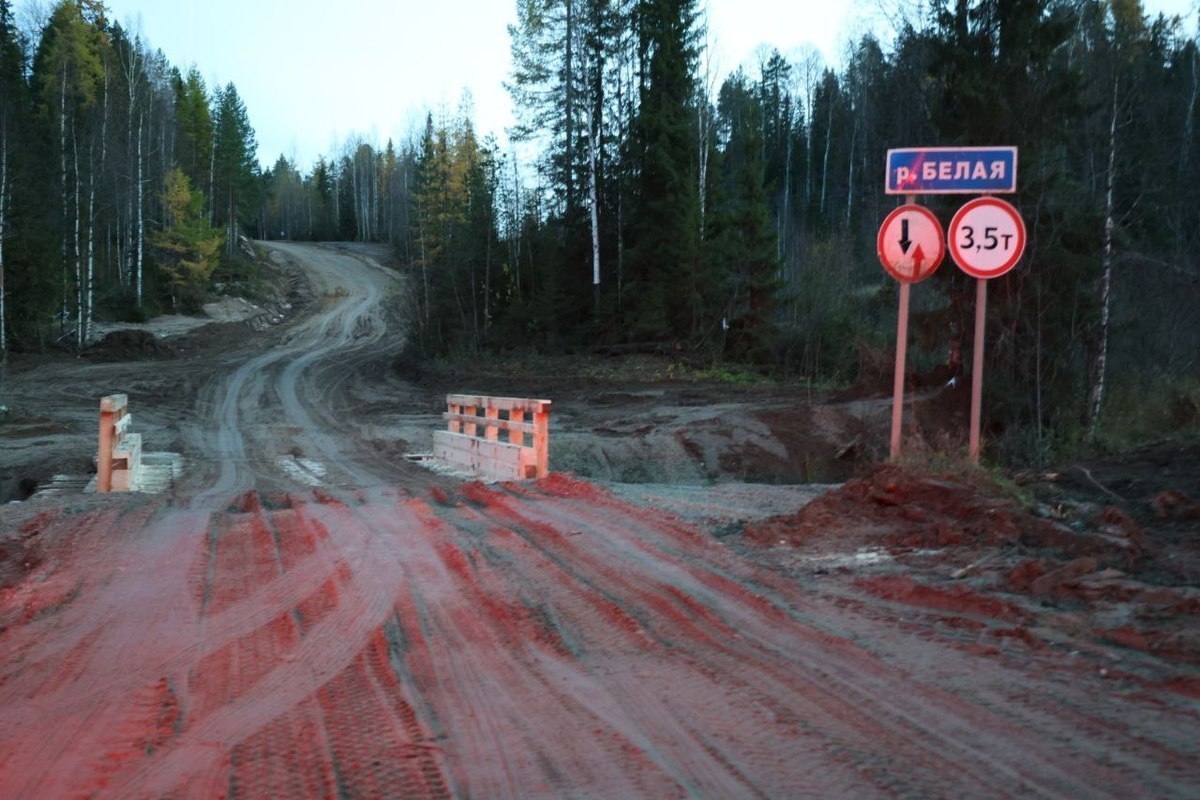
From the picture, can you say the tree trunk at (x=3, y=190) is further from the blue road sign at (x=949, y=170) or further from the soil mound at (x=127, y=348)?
the blue road sign at (x=949, y=170)

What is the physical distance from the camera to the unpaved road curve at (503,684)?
3875mm

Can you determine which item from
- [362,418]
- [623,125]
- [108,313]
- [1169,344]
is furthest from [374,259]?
[1169,344]

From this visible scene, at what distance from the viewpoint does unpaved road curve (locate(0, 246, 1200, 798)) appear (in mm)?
3875

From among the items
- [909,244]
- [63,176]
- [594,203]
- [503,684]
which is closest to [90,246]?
[63,176]

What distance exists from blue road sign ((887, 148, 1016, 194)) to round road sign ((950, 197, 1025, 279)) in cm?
26

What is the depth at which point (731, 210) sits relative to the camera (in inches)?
1448

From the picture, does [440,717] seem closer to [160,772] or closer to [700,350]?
[160,772]

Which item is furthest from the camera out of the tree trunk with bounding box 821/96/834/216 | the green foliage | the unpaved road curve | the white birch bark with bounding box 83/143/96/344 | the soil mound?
the tree trunk with bounding box 821/96/834/216

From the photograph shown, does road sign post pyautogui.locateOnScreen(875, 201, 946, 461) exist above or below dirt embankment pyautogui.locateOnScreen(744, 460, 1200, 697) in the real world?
above

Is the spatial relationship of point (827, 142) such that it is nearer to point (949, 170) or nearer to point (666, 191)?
point (666, 191)

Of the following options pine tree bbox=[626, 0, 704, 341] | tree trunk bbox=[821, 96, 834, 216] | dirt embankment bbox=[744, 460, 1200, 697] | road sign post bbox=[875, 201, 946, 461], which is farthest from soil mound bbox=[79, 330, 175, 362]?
tree trunk bbox=[821, 96, 834, 216]

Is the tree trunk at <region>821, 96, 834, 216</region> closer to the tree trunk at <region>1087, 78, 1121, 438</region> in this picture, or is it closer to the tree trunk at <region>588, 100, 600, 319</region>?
the tree trunk at <region>588, 100, 600, 319</region>

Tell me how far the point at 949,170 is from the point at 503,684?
23.7 ft

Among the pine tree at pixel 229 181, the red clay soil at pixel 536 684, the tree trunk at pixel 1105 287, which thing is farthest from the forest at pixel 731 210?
the red clay soil at pixel 536 684
